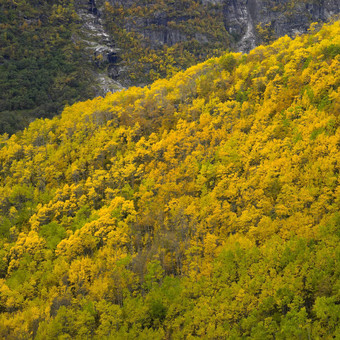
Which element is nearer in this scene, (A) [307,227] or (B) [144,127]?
(A) [307,227]

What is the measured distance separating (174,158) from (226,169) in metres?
16.0

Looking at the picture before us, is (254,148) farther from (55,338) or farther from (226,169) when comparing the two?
(55,338)

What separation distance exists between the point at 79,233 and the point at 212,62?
222ft

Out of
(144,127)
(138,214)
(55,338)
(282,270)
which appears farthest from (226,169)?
(55,338)

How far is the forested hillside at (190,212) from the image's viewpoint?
4878cm

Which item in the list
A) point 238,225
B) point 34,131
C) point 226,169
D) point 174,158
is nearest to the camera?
point 238,225

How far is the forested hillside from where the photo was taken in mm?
48781

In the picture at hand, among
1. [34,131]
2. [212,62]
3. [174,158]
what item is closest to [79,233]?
[174,158]

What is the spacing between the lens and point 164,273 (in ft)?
204

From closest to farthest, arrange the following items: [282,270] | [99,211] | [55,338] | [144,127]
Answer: [282,270] < [55,338] < [99,211] < [144,127]

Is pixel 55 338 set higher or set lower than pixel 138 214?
lower

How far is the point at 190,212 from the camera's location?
65438 millimetres

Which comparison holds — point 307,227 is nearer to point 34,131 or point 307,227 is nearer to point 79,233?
point 79,233

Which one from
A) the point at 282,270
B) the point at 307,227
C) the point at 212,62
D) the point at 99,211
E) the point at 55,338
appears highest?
the point at 212,62
